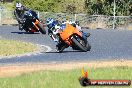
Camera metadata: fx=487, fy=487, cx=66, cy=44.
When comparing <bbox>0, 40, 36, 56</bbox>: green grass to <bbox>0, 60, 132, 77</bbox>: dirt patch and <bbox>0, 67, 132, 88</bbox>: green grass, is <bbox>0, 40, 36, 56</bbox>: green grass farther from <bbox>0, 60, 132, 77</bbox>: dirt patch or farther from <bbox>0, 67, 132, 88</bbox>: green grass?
<bbox>0, 67, 132, 88</bbox>: green grass

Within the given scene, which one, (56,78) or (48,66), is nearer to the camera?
(56,78)

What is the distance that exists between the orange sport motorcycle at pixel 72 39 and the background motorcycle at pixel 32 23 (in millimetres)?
9998

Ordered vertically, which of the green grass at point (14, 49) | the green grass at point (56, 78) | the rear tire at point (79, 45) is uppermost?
the green grass at point (56, 78)

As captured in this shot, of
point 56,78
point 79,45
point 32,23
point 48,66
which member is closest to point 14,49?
point 79,45

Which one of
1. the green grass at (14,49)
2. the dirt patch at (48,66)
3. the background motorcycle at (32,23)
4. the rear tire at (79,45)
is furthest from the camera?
the background motorcycle at (32,23)

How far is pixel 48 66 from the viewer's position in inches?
514

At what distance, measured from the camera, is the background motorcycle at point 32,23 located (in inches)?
1110

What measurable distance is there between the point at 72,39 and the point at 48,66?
4.94 metres

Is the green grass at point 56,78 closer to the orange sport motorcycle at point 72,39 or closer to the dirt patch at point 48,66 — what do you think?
the dirt patch at point 48,66

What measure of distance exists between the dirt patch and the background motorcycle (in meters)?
14.4

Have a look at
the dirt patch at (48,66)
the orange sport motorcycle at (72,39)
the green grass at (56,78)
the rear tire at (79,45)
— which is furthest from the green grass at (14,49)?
the green grass at (56,78)

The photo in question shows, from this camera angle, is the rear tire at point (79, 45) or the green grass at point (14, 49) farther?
the green grass at point (14, 49)

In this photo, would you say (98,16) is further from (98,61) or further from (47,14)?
(98,61)

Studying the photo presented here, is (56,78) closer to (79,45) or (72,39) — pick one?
(79,45)
